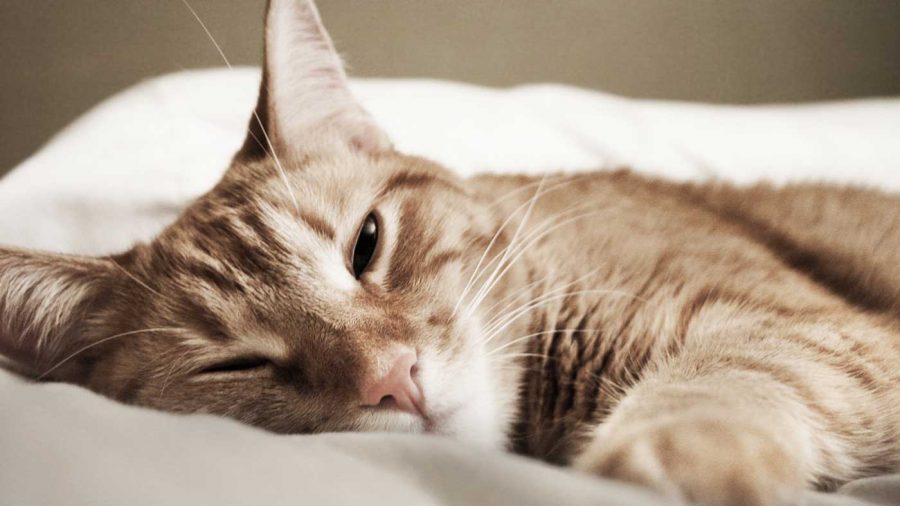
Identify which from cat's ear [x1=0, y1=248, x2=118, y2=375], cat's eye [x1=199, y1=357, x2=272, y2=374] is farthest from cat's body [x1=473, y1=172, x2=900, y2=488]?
cat's ear [x1=0, y1=248, x2=118, y2=375]

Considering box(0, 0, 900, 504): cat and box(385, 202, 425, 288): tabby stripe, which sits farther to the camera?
box(385, 202, 425, 288): tabby stripe

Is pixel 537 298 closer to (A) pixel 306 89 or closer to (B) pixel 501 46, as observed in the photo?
(A) pixel 306 89

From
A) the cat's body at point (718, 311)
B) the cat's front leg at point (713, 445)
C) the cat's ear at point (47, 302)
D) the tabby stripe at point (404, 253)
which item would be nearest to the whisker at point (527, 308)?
the cat's body at point (718, 311)

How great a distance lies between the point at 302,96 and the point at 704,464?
0.92 m

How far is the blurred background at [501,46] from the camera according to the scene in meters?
1.99

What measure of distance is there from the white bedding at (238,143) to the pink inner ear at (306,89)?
403mm

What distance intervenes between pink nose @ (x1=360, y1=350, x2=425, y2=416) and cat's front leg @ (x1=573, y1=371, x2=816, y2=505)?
0.23 metres

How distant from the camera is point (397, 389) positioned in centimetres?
81

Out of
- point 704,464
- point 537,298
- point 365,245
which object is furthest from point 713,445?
point 365,245

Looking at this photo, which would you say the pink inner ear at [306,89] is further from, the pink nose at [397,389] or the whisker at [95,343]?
the pink nose at [397,389]

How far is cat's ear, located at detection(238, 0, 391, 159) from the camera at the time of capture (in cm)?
108

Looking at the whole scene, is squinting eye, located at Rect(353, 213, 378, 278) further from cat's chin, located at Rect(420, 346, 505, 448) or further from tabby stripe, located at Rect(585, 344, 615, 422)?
tabby stripe, located at Rect(585, 344, 615, 422)

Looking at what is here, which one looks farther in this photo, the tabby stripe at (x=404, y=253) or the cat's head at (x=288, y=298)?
the tabby stripe at (x=404, y=253)

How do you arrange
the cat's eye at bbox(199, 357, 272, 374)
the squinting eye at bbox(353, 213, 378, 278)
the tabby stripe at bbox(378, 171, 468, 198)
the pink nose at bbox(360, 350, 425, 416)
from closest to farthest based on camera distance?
1. the pink nose at bbox(360, 350, 425, 416)
2. the cat's eye at bbox(199, 357, 272, 374)
3. the squinting eye at bbox(353, 213, 378, 278)
4. the tabby stripe at bbox(378, 171, 468, 198)
